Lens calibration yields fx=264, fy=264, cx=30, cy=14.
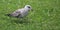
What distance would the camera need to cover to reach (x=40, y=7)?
12.7m

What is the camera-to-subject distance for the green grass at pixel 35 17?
9.53 m

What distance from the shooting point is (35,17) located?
10852 millimetres

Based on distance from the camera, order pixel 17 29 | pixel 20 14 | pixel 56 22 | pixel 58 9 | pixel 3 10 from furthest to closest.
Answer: pixel 58 9 < pixel 3 10 < pixel 56 22 < pixel 20 14 < pixel 17 29

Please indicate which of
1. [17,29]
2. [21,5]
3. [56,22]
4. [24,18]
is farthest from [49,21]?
[21,5]

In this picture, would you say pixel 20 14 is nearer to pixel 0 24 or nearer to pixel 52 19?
pixel 0 24

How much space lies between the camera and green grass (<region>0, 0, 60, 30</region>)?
9531mm

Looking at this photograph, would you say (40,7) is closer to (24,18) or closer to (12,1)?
(12,1)

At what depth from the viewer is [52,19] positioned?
428 inches

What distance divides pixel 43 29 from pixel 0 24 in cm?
155

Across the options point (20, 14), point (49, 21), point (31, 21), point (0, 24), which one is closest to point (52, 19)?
point (49, 21)

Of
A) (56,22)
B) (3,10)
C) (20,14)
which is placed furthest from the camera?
(3,10)

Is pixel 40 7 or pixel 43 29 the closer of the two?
pixel 43 29

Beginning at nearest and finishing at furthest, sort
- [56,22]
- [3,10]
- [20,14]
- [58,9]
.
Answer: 1. [20,14]
2. [56,22]
3. [3,10]
4. [58,9]

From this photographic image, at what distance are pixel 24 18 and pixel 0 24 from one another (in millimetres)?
1112
